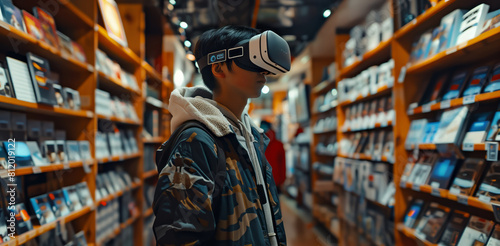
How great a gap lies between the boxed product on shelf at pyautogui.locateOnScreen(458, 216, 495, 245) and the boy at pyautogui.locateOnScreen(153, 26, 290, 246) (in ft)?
4.72

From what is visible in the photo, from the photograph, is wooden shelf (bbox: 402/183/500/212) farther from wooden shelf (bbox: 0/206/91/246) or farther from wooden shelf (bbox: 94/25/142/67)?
wooden shelf (bbox: 94/25/142/67)

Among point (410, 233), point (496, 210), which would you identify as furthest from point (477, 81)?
point (410, 233)

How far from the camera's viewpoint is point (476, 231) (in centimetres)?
213

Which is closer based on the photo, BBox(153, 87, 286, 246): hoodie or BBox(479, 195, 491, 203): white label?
BBox(153, 87, 286, 246): hoodie

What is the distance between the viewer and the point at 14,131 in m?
2.05

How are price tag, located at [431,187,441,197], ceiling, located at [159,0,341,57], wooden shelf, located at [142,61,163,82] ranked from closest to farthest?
price tag, located at [431,187,441,197], ceiling, located at [159,0,341,57], wooden shelf, located at [142,61,163,82]

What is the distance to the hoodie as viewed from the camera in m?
0.99

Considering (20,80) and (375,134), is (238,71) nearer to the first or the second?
(20,80)

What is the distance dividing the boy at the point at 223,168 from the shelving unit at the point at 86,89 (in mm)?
1114

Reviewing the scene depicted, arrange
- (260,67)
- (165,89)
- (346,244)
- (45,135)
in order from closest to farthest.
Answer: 1. (260,67)
2. (45,135)
3. (346,244)
4. (165,89)

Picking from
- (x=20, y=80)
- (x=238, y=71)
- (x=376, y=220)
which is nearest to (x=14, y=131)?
→ (x=20, y=80)

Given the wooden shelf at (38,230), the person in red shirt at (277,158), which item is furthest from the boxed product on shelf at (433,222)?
the person in red shirt at (277,158)

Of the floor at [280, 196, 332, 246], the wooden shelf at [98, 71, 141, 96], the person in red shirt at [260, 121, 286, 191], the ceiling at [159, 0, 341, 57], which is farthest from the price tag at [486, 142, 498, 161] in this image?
the person in red shirt at [260, 121, 286, 191]

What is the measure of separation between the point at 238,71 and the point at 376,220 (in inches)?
118
